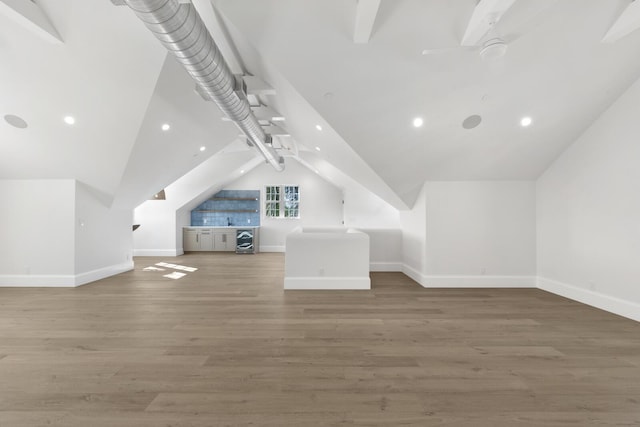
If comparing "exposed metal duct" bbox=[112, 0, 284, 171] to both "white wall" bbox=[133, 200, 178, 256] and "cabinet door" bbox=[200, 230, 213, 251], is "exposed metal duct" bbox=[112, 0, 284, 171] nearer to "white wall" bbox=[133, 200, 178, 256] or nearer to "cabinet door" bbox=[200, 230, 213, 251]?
"white wall" bbox=[133, 200, 178, 256]

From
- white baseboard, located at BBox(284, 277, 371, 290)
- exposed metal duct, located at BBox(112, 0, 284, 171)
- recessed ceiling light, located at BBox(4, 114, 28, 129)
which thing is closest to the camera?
Result: exposed metal duct, located at BBox(112, 0, 284, 171)

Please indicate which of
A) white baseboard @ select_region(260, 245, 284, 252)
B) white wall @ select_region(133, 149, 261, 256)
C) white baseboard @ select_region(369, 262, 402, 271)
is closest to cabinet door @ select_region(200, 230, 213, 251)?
white wall @ select_region(133, 149, 261, 256)

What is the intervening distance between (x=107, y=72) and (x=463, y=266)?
5888 millimetres

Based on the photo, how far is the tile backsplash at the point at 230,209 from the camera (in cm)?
1038

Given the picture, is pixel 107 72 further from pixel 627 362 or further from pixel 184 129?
pixel 627 362

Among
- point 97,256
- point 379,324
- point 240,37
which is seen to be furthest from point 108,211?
point 379,324

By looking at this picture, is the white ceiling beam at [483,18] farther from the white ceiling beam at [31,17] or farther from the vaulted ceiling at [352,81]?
the white ceiling beam at [31,17]

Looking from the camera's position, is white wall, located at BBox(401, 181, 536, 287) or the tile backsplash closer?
white wall, located at BBox(401, 181, 536, 287)

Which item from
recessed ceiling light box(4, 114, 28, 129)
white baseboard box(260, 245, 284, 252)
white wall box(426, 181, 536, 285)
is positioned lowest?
white baseboard box(260, 245, 284, 252)

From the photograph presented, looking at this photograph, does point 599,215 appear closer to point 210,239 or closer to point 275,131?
point 275,131

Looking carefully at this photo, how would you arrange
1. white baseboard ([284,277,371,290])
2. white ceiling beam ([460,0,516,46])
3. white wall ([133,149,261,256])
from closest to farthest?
white ceiling beam ([460,0,516,46]), white baseboard ([284,277,371,290]), white wall ([133,149,261,256])

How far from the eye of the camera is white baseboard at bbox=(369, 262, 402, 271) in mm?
6348

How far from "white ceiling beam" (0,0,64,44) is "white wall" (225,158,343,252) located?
755cm

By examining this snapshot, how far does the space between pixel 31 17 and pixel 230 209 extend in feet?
26.3
